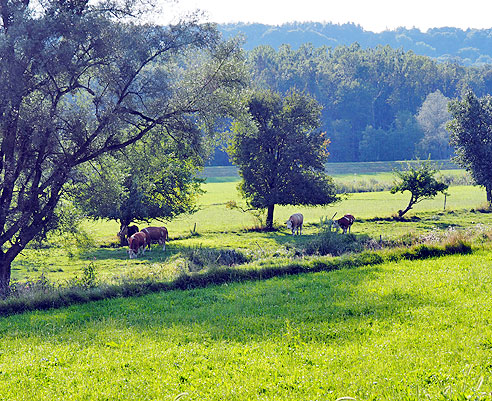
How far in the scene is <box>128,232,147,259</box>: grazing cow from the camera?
31.5 metres

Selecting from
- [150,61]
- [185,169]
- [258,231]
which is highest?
[150,61]

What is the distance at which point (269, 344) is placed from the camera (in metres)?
10.6

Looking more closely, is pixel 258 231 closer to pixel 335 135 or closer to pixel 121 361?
pixel 121 361

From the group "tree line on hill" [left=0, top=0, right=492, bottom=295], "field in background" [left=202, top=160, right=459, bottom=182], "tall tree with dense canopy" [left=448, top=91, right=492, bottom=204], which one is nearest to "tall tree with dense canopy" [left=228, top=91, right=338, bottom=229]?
"tall tree with dense canopy" [left=448, top=91, right=492, bottom=204]

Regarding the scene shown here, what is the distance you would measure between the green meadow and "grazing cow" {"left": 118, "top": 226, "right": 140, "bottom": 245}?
758 inches

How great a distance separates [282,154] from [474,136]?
20.4 meters

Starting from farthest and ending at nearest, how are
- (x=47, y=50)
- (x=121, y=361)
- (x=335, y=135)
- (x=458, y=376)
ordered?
(x=335, y=135)
(x=47, y=50)
(x=121, y=361)
(x=458, y=376)

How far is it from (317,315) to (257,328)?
65.3 inches

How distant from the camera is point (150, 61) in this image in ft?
67.4

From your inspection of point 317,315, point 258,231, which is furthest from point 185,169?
point 317,315

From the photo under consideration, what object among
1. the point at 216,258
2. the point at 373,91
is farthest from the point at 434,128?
the point at 216,258

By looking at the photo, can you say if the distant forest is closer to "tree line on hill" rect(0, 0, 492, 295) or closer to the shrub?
the shrub

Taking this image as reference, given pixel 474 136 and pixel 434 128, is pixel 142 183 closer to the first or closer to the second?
pixel 474 136

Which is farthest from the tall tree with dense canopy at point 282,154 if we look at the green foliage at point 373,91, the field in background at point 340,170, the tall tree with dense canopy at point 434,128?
the tall tree with dense canopy at point 434,128
